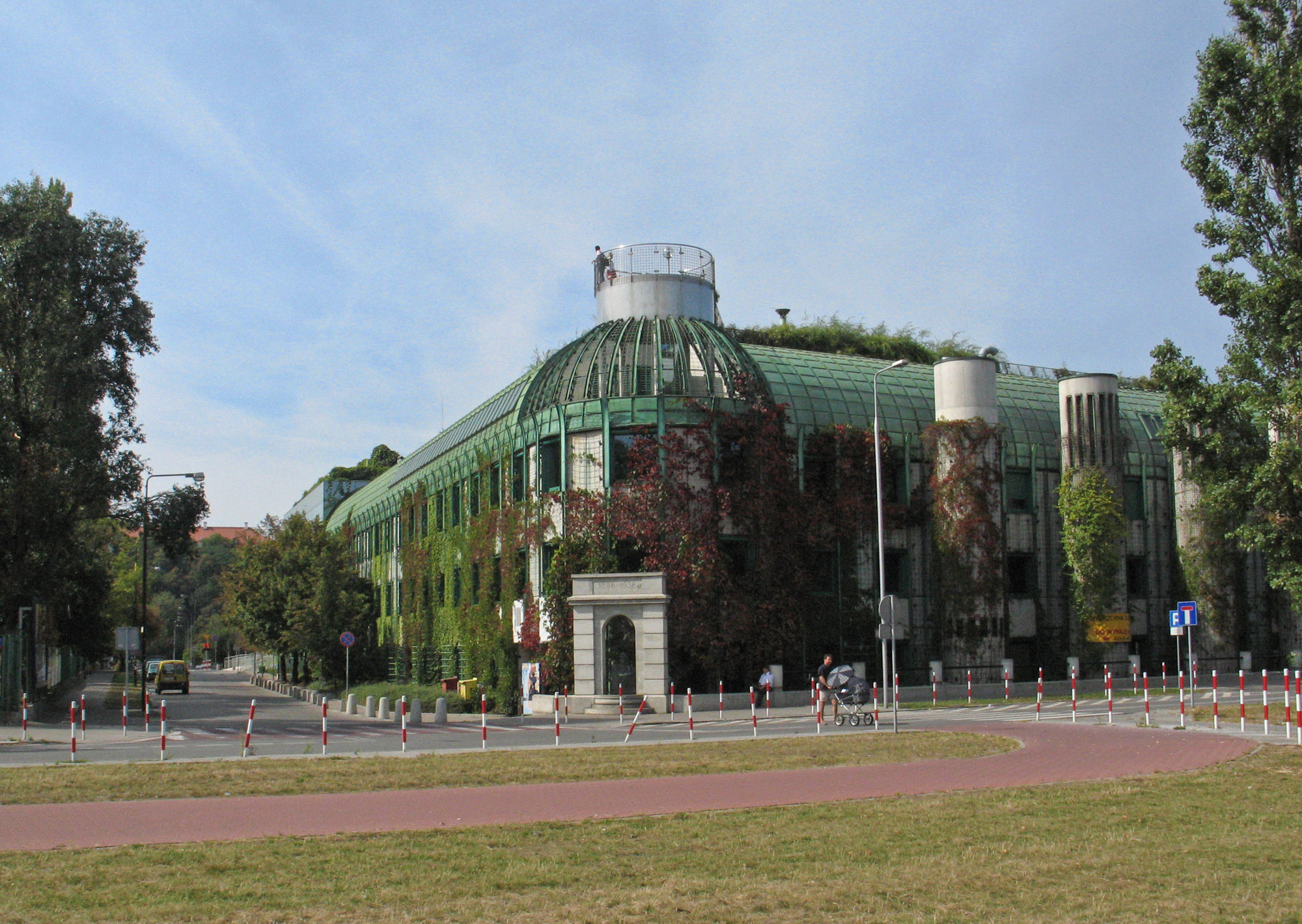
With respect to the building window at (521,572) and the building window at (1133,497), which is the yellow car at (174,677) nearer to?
the building window at (521,572)

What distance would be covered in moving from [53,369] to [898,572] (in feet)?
93.9

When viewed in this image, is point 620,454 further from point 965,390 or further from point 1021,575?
point 1021,575

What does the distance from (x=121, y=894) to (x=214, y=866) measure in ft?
3.59

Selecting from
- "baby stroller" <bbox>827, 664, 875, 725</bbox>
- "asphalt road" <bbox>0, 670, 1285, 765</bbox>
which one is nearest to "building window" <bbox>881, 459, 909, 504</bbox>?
"asphalt road" <bbox>0, 670, 1285, 765</bbox>

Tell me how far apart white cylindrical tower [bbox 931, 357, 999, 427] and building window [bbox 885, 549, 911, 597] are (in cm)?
523

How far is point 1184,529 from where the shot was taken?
4644 cm

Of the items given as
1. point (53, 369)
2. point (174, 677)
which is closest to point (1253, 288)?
point (53, 369)

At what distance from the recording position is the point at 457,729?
27.9 meters

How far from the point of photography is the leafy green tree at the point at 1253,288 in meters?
21.8

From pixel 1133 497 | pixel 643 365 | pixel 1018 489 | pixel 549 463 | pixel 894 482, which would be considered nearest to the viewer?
pixel 643 365

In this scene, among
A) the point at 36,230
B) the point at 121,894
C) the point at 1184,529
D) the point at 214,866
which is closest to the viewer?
the point at 121,894

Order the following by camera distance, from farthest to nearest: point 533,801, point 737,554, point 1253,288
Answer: point 737,554
point 1253,288
point 533,801

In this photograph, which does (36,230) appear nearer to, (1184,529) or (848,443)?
(848,443)

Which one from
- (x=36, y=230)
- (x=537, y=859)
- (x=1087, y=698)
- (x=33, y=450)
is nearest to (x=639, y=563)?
(x=1087, y=698)
